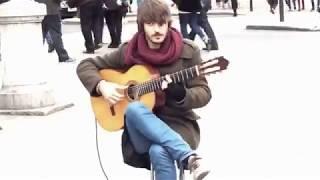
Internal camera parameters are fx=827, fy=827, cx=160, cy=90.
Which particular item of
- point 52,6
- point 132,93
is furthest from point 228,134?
point 52,6

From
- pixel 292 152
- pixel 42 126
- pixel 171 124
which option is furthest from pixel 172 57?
pixel 42 126

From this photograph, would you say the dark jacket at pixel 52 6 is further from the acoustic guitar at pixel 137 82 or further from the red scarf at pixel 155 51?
the red scarf at pixel 155 51

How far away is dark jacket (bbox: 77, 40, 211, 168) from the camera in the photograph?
4469 mm

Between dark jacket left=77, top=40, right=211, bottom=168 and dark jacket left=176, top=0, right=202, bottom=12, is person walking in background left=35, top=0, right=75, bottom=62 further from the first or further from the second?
dark jacket left=77, top=40, right=211, bottom=168

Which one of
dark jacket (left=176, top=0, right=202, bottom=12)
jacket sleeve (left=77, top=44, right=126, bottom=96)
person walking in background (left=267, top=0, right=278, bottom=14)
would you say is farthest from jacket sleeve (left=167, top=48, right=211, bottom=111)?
person walking in background (left=267, top=0, right=278, bottom=14)

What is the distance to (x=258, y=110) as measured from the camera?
8523mm

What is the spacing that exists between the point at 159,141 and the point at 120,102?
43cm

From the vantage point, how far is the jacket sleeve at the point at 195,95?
14.5ft

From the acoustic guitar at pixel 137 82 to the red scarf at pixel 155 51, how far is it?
1.9 inches

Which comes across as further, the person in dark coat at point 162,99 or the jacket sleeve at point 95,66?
the jacket sleeve at point 95,66

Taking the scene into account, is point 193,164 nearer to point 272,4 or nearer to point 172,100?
point 172,100

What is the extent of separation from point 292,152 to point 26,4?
12.6 feet

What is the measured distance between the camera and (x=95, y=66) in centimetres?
487

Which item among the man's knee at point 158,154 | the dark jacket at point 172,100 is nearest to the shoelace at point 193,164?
the man's knee at point 158,154
